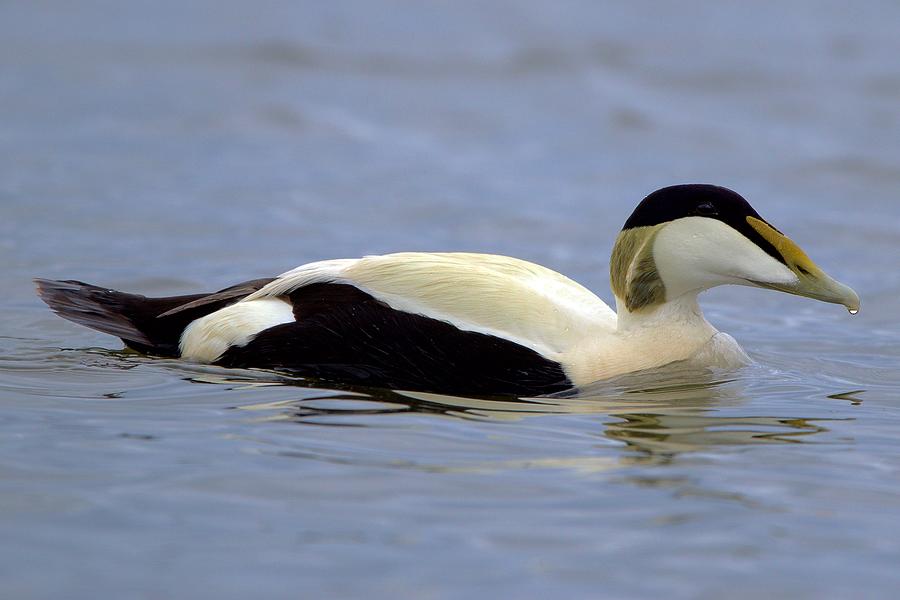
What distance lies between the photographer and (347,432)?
194 inches

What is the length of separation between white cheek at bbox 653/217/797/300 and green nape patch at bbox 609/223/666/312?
50 mm

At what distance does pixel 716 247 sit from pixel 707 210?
0.14 m

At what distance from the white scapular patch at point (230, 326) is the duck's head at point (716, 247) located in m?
1.42

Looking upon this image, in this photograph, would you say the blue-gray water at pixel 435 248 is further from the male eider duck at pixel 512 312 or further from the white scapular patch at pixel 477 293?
the white scapular patch at pixel 477 293

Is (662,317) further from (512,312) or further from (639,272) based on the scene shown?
(512,312)

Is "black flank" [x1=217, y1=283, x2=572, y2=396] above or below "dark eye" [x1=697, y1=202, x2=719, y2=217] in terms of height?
below

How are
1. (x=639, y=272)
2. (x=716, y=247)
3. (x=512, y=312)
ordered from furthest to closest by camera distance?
(x=639, y=272) → (x=716, y=247) → (x=512, y=312)

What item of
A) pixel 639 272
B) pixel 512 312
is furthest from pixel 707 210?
pixel 512 312

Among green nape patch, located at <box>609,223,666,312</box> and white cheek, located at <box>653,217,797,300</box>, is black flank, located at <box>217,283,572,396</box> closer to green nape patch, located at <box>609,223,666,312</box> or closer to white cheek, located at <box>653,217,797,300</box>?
green nape patch, located at <box>609,223,666,312</box>

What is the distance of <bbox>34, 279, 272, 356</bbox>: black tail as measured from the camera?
20.1ft

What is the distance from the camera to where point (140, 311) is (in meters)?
6.28

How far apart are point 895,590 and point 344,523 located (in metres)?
1.43

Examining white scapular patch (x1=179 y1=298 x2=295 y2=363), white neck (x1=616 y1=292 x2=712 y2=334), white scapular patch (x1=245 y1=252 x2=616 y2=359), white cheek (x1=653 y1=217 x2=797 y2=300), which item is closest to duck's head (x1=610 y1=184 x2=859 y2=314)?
white cheek (x1=653 y1=217 x2=797 y2=300)

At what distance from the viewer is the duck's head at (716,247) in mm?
5707
